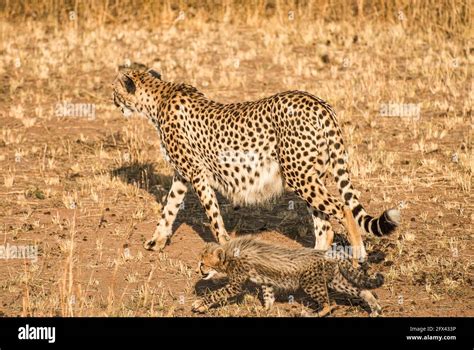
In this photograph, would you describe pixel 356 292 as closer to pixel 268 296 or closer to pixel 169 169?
pixel 268 296

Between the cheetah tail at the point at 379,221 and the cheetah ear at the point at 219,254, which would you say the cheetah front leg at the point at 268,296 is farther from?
the cheetah tail at the point at 379,221

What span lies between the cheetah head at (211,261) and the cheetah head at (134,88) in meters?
1.89

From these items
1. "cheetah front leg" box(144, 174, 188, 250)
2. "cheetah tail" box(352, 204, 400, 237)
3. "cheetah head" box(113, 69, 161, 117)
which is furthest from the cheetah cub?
"cheetah head" box(113, 69, 161, 117)

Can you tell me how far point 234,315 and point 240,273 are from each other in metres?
0.28

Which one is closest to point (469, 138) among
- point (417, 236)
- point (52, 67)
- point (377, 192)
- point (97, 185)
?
point (377, 192)

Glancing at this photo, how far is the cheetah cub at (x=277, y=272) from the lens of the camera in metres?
7.03

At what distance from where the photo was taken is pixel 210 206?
27.5 ft

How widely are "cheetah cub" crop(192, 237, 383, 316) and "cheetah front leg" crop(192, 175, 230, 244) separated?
92 centimetres

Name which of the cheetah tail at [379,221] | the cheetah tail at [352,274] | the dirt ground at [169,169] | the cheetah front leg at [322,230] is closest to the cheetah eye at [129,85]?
the dirt ground at [169,169]

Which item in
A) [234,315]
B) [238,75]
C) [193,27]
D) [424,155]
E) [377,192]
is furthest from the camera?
[193,27]

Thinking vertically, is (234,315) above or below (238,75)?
below

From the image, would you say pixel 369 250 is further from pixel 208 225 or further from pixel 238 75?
pixel 238 75

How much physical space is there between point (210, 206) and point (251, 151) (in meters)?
0.58

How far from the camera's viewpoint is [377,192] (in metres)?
9.86
